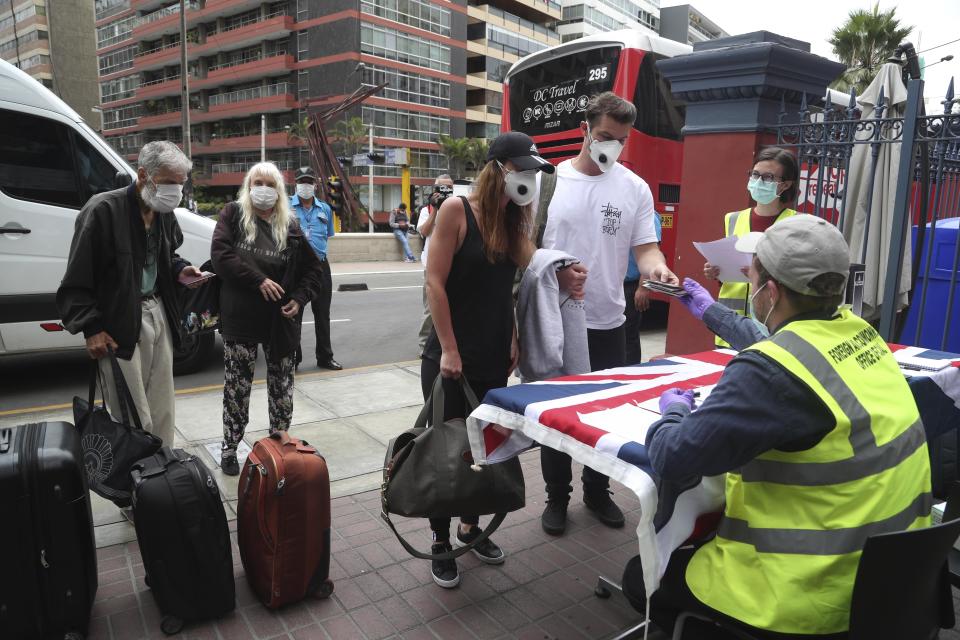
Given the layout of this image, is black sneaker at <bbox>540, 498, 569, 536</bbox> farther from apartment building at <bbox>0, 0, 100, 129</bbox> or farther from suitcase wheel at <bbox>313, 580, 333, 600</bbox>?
apartment building at <bbox>0, 0, 100, 129</bbox>

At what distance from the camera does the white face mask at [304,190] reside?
6.45 m

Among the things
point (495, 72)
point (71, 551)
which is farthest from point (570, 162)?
point (495, 72)

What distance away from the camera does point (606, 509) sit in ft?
11.6

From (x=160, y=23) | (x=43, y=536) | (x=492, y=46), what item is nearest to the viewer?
(x=43, y=536)

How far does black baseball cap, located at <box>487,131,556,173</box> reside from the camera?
2713mm

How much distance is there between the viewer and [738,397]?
156 cm

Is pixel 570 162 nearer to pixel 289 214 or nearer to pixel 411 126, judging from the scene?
pixel 289 214

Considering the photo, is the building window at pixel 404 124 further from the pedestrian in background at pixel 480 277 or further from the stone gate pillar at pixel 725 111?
the pedestrian in background at pixel 480 277

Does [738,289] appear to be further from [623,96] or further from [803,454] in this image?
[623,96]

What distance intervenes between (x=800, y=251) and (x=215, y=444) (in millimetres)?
4039

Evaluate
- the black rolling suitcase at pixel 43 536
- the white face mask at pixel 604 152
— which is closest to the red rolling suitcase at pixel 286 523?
the black rolling suitcase at pixel 43 536

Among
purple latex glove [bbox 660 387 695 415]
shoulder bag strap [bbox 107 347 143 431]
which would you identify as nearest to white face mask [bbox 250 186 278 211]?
shoulder bag strap [bbox 107 347 143 431]

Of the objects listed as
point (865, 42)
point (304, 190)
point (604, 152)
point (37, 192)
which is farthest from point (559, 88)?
point (865, 42)

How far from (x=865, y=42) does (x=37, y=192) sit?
25218 millimetres
